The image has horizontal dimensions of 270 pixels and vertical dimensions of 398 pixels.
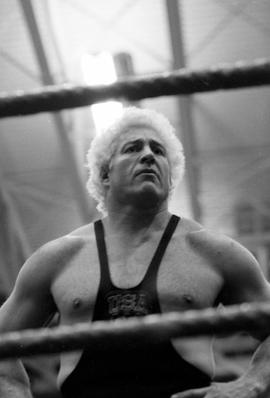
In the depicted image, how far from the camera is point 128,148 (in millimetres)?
2316

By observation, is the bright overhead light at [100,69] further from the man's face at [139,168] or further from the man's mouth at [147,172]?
the man's mouth at [147,172]

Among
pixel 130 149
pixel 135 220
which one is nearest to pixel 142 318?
pixel 135 220

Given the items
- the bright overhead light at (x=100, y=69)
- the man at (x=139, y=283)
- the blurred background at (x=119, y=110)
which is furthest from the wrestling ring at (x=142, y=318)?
the bright overhead light at (x=100, y=69)

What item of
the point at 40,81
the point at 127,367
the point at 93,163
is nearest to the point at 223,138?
the point at 40,81

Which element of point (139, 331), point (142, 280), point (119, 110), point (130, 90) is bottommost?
point (119, 110)

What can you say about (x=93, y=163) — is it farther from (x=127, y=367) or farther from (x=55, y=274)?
(x=127, y=367)

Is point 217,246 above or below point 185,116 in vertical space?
above

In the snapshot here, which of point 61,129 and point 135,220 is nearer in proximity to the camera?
point 135,220

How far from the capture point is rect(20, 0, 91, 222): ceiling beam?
7266 millimetres

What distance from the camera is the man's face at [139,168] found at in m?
2.16

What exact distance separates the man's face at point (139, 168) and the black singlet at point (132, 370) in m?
0.39

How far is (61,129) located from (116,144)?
599 centimetres

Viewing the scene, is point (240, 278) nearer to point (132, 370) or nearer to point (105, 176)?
point (132, 370)

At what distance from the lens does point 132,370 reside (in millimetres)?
1748
